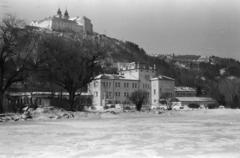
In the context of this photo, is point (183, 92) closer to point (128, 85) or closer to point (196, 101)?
point (196, 101)

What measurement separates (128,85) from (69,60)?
44456mm

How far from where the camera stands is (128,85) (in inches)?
3342

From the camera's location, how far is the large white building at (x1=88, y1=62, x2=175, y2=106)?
79562 millimetres

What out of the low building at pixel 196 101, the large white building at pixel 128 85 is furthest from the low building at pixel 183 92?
the low building at pixel 196 101

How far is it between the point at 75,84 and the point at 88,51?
5636 millimetres

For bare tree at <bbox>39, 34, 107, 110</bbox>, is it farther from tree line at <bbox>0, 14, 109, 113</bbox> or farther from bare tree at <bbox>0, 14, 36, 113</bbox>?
bare tree at <bbox>0, 14, 36, 113</bbox>

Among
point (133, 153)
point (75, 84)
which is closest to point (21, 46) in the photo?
point (75, 84)

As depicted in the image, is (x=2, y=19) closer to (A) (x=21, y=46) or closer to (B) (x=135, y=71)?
(A) (x=21, y=46)

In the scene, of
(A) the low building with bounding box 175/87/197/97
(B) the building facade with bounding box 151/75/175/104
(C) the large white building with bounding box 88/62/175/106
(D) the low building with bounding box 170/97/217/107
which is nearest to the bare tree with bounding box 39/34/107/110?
(C) the large white building with bounding box 88/62/175/106

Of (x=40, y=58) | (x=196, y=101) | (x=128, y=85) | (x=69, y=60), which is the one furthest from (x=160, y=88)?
(x=40, y=58)

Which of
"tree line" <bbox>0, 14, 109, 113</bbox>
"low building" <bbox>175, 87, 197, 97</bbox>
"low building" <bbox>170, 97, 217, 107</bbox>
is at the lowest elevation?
"low building" <bbox>170, 97, 217, 107</bbox>

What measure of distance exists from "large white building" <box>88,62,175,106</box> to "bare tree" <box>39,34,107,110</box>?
3373 centimetres

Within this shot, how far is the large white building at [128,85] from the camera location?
7956 cm

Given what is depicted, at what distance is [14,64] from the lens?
1400 inches
